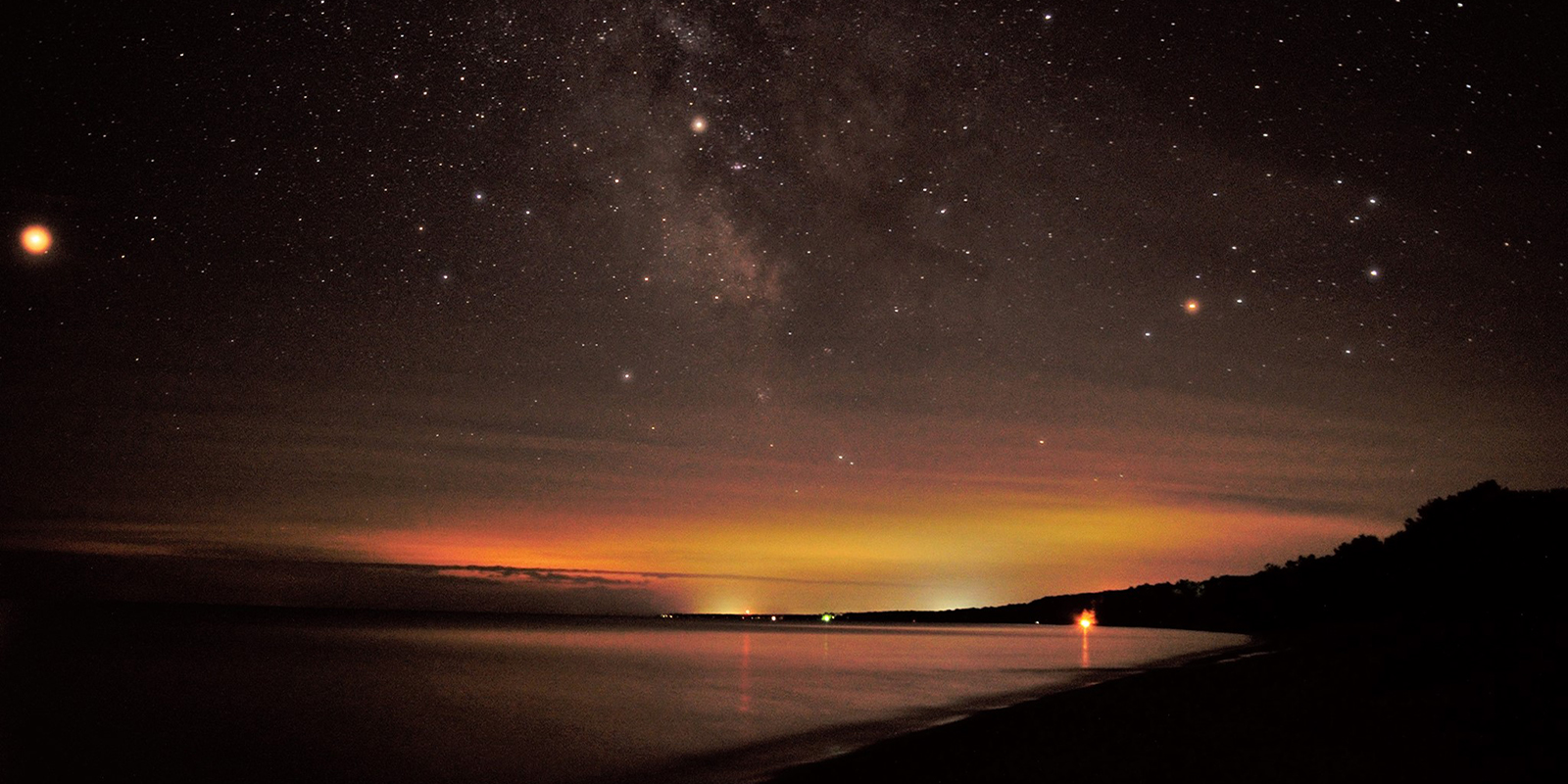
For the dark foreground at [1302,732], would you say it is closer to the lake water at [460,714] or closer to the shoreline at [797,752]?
the shoreline at [797,752]

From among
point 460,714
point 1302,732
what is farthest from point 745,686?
point 1302,732

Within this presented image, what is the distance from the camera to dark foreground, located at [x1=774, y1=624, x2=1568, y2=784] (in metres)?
8.45

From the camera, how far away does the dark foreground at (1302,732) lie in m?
8.45

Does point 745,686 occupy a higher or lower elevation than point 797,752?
lower

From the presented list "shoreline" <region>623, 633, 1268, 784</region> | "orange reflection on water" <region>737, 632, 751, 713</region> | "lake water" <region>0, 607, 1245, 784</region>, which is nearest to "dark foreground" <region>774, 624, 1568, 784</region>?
"shoreline" <region>623, 633, 1268, 784</region>

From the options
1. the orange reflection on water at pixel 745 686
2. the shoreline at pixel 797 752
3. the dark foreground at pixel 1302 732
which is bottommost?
the orange reflection on water at pixel 745 686

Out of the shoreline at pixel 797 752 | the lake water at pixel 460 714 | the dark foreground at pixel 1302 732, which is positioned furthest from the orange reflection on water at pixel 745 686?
the dark foreground at pixel 1302 732

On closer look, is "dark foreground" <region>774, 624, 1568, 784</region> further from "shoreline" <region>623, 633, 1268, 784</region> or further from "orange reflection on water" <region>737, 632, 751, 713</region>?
"orange reflection on water" <region>737, 632, 751, 713</region>

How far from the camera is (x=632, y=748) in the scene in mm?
17844

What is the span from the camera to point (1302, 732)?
1079 cm

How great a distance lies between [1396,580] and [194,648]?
71505 millimetres

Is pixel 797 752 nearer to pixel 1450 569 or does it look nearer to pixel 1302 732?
pixel 1302 732

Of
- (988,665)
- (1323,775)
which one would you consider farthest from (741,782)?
(988,665)

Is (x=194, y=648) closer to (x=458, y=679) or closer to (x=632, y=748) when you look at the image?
(x=458, y=679)
